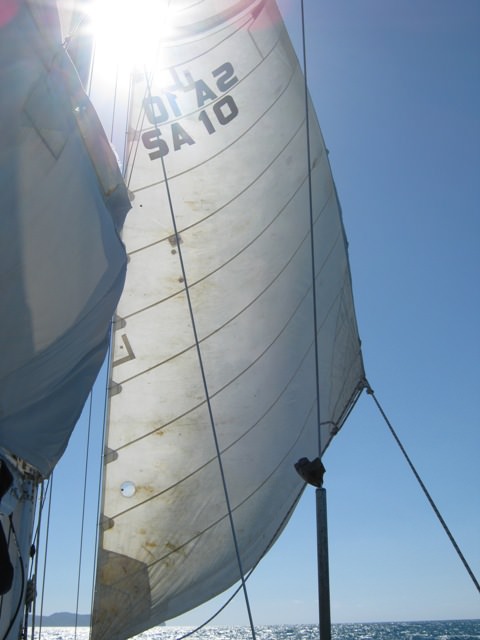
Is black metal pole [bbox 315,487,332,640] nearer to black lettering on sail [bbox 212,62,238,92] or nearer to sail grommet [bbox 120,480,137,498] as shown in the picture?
sail grommet [bbox 120,480,137,498]

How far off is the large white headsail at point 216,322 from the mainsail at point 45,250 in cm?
221

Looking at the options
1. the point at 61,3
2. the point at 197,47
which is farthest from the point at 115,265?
the point at 197,47

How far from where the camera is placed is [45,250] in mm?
2840

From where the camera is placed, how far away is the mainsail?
107 inches

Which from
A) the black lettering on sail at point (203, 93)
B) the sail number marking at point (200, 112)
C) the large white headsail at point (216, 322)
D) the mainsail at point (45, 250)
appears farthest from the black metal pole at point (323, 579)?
the black lettering on sail at point (203, 93)

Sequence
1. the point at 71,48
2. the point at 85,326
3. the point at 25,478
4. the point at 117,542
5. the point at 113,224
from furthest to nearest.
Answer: the point at 117,542, the point at 71,48, the point at 25,478, the point at 113,224, the point at 85,326

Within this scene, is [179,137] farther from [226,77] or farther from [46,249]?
[46,249]

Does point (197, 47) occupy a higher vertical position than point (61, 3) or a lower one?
higher

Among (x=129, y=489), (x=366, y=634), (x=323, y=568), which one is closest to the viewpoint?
(x=323, y=568)

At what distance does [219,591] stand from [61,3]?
13.9 ft

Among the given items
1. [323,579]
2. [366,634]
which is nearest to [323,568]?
[323,579]

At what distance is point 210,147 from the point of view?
589 centimetres

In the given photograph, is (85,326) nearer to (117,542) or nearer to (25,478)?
(25,478)

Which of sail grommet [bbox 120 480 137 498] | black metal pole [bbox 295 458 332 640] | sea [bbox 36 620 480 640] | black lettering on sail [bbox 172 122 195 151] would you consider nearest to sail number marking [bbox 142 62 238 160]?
black lettering on sail [bbox 172 122 195 151]
